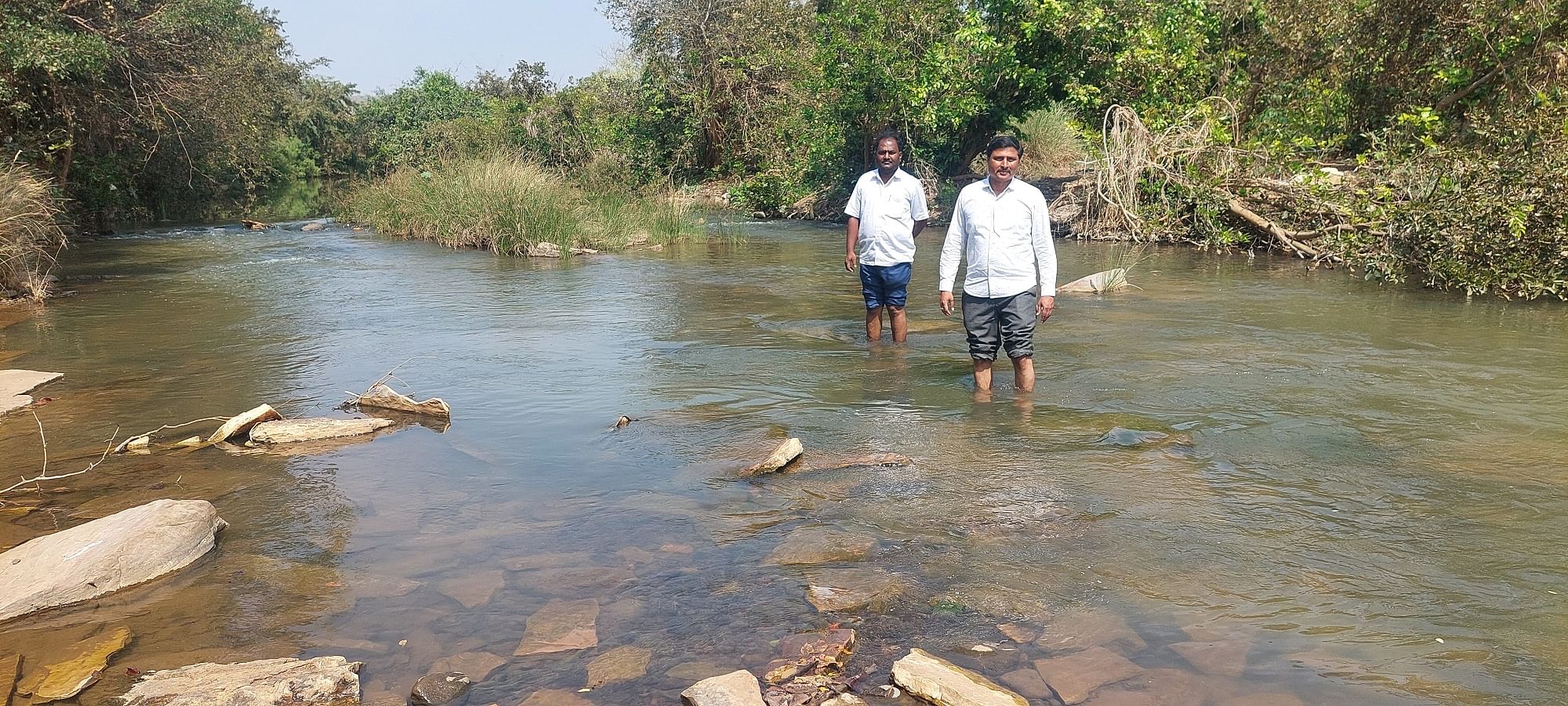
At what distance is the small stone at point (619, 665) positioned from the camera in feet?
10.6

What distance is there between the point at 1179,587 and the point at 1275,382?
12.5 ft

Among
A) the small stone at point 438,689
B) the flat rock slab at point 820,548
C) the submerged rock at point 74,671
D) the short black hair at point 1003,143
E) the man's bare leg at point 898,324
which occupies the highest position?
the short black hair at point 1003,143

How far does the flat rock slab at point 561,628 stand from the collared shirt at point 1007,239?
341cm

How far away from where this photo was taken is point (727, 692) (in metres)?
3.01

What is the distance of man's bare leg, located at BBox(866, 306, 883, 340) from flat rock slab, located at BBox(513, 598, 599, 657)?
16.3 ft

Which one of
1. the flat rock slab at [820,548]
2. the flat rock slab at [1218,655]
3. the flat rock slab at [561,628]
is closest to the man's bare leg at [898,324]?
the flat rock slab at [820,548]

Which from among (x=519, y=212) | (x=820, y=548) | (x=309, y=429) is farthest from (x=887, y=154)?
(x=519, y=212)

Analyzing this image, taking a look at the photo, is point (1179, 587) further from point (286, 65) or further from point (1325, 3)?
point (286, 65)

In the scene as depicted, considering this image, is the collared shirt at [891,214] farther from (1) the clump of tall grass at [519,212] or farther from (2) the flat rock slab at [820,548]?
(1) the clump of tall grass at [519,212]

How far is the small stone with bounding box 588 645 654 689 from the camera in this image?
3229mm

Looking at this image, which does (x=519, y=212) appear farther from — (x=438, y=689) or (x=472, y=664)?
(x=438, y=689)

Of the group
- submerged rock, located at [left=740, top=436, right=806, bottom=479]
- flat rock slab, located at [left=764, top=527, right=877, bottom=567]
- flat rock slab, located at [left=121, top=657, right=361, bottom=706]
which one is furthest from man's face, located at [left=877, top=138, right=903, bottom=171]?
flat rock slab, located at [left=121, top=657, right=361, bottom=706]

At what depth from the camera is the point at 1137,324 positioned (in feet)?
30.9

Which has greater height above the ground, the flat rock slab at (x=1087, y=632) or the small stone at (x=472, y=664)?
the flat rock slab at (x=1087, y=632)
